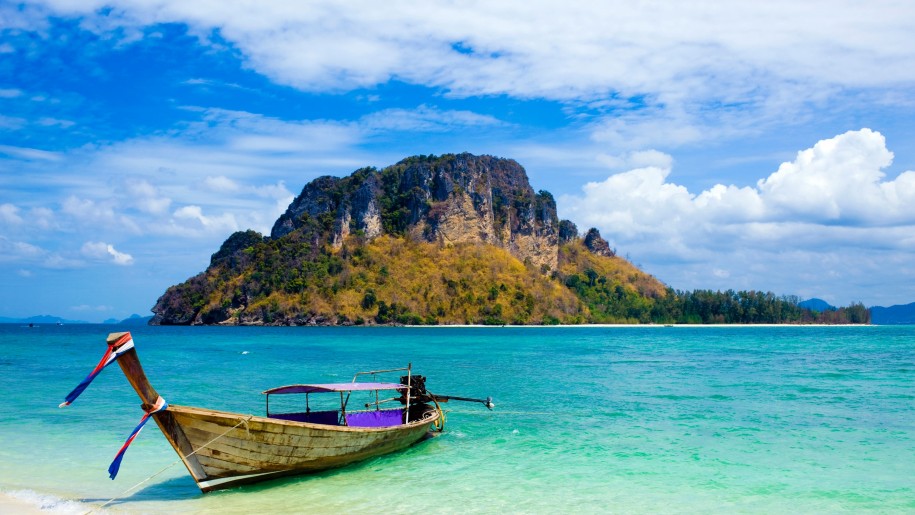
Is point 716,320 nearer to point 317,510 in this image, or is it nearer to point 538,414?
point 538,414

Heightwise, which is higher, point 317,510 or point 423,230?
point 423,230

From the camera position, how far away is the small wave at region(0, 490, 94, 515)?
13758 mm

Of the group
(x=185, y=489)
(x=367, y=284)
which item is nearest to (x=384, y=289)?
(x=367, y=284)

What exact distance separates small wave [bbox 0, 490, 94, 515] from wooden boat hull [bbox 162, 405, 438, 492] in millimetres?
2269

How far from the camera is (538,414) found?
87.5ft

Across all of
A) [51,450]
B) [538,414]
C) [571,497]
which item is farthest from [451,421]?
[51,450]

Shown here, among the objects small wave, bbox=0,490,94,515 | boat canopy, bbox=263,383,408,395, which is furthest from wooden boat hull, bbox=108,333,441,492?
small wave, bbox=0,490,94,515

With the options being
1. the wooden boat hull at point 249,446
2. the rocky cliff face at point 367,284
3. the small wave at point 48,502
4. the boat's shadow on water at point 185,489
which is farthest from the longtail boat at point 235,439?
the rocky cliff face at point 367,284

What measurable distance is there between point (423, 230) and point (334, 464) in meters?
183

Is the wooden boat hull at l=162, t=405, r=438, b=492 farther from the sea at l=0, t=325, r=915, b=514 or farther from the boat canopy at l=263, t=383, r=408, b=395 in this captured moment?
the boat canopy at l=263, t=383, r=408, b=395

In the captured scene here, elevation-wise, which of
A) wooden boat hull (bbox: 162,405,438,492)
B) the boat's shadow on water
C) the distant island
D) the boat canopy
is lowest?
the boat's shadow on water

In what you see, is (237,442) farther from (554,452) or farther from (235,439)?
(554,452)

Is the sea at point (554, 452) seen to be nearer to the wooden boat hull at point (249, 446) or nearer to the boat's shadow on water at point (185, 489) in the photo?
the boat's shadow on water at point (185, 489)

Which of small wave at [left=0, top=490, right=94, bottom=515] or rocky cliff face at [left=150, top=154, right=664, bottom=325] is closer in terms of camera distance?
small wave at [left=0, top=490, right=94, bottom=515]
